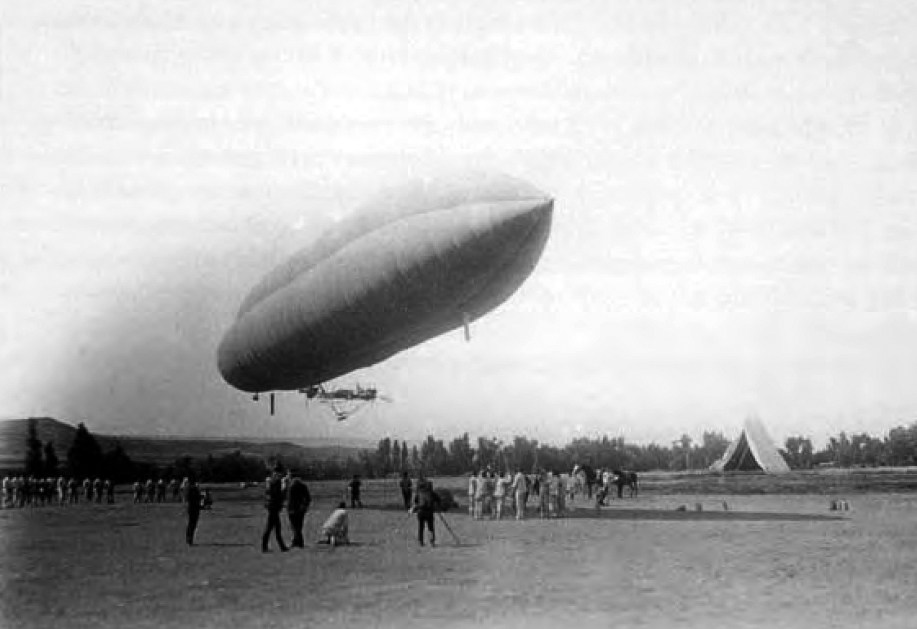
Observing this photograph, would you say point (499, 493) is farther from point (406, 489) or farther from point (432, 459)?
point (432, 459)

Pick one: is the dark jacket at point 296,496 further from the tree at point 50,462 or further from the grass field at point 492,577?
the tree at point 50,462

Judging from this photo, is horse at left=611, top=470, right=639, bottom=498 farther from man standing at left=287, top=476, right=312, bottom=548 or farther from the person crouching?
man standing at left=287, top=476, right=312, bottom=548

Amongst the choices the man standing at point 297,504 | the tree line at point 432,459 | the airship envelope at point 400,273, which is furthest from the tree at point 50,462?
the man standing at point 297,504

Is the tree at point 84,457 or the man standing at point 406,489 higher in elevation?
the tree at point 84,457

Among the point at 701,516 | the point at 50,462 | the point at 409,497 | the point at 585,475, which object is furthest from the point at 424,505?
the point at 50,462

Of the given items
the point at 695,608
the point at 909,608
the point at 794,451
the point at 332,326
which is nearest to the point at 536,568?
the point at 695,608
